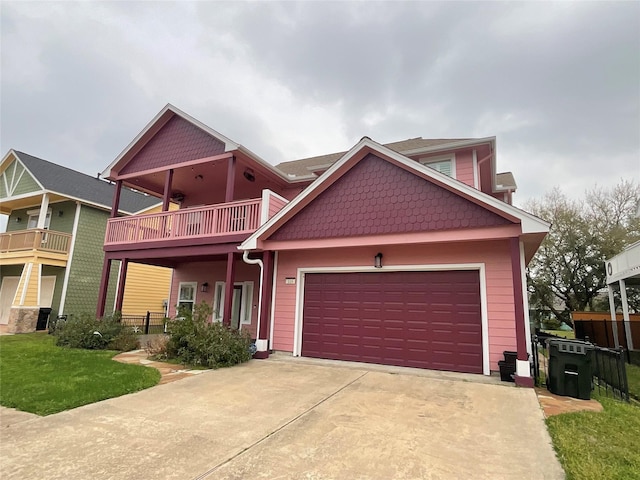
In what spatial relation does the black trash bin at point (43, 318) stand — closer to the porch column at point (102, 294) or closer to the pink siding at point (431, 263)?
the porch column at point (102, 294)

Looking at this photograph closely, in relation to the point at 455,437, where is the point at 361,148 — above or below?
above

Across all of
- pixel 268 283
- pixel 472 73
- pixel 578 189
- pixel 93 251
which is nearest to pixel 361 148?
pixel 268 283

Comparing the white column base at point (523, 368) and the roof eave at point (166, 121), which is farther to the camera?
the roof eave at point (166, 121)

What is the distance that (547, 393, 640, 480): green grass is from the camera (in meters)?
3.10

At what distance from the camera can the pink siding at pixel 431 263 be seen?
7324mm

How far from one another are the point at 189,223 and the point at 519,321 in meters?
9.69

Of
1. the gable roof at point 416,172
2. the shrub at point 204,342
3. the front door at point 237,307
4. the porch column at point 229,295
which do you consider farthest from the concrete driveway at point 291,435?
the front door at point 237,307

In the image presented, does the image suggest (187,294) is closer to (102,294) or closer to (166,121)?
(102,294)

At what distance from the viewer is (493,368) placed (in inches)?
284

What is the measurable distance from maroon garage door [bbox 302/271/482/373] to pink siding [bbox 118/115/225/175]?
613cm

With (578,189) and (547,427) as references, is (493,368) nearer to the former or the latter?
(547,427)

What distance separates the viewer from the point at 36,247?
15977mm

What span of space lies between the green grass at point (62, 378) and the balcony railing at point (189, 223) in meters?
4.07

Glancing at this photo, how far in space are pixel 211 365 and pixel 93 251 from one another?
13.8m
